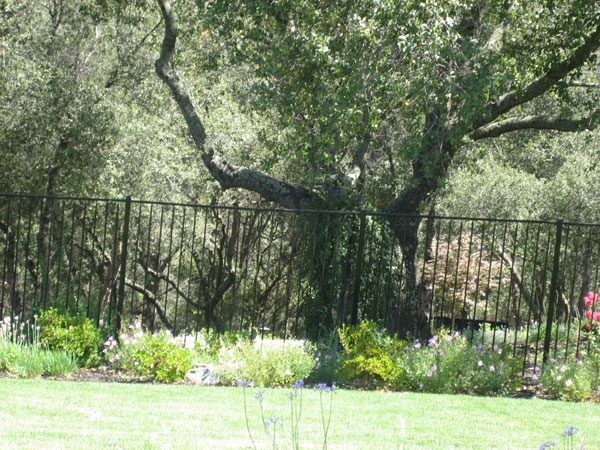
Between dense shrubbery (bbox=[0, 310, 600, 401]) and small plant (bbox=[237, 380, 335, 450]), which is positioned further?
dense shrubbery (bbox=[0, 310, 600, 401])

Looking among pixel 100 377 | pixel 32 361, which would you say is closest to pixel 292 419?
pixel 100 377

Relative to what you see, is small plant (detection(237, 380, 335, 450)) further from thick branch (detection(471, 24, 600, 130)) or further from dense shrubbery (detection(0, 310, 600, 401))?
thick branch (detection(471, 24, 600, 130))

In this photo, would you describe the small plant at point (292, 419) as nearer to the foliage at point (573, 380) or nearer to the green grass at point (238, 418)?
the green grass at point (238, 418)

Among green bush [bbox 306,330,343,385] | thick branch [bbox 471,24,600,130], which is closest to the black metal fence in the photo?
green bush [bbox 306,330,343,385]

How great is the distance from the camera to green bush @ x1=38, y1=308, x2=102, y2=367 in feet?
25.5

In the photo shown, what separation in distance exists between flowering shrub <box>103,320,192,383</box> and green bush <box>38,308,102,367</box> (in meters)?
0.25

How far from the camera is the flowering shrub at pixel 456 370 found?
23.9 feet

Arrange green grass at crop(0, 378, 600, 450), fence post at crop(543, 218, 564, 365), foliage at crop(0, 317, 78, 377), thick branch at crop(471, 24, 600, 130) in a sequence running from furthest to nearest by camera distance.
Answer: thick branch at crop(471, 24, 600, 130)
fence post at crop(543, 218, 564, 365)
foliage at crop(0, 317, 78, 377)
green grass at crop(0, 378, 600, 450)

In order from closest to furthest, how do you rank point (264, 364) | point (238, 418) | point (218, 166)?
point (238, 418) < point (264, 364) < point (218, 166)

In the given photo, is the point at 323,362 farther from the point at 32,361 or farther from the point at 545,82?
the point at 545,82

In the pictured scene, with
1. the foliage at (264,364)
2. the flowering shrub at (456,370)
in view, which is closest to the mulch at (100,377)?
the foliage at (264,364)

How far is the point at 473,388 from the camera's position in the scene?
24.4 ft

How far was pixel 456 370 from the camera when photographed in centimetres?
736

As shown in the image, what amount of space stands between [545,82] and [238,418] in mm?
7063
